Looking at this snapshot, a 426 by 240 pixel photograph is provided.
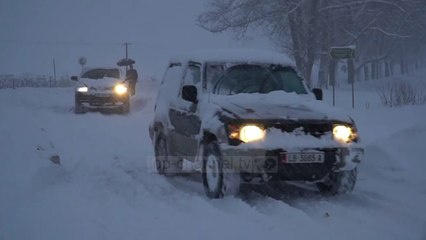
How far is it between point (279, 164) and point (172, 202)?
1.41m

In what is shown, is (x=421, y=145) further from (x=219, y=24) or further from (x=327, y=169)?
(x=219, y=24)

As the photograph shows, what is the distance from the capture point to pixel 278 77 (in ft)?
24.7

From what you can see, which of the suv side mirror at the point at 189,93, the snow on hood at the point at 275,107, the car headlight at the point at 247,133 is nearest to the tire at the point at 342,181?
the snow on hood at the point at 275,107

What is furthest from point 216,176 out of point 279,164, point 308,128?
point 308,128

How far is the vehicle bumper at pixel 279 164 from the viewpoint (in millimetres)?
5918

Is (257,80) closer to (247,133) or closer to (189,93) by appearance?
(189,93)

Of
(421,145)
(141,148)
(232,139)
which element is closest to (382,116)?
(421,145)

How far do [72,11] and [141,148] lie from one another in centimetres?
14164

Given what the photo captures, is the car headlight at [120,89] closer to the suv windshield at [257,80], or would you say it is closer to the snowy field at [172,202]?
the snowy field at [172,202]

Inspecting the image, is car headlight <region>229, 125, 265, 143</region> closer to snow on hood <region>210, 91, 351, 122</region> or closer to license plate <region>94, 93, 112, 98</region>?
snow on hood <region>210, 91, 351, 122</region>

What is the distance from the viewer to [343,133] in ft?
20.6

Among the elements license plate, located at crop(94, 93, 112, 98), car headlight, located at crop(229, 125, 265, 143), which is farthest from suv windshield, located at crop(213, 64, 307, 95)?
license plate, located at crop(94, 93, 112, 98)

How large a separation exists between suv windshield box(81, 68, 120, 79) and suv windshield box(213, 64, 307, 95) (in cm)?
1254

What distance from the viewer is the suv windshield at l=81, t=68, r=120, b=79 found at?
1909 cm
